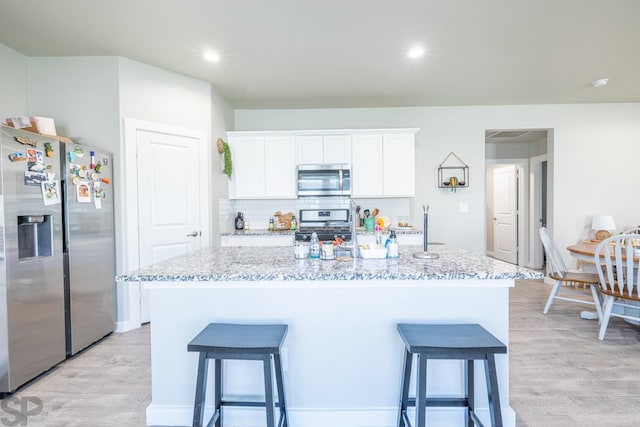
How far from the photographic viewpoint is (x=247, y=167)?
399cm

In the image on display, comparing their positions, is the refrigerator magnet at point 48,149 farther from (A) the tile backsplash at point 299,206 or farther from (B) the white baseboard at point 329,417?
(A) the tile backsplash at point 299,206

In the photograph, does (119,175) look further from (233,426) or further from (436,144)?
(436,144)

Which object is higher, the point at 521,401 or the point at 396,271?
the point at 396,271

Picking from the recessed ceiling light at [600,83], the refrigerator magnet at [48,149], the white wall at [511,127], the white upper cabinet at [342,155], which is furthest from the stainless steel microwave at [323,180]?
the recessed ceiling light at [600,83]

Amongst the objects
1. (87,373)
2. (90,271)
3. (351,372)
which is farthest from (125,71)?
(351,372)

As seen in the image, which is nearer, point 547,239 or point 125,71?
point 125,71

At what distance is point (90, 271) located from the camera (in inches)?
101

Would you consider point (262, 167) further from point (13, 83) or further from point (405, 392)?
point (405, 392)

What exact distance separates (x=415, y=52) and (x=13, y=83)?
3562mm

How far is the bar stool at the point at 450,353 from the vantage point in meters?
1.24

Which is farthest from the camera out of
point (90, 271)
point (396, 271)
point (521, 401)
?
point (90, 271)

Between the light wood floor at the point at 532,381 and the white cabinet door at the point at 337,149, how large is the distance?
8.32ft

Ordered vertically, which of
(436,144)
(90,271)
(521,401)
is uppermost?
(436,144)

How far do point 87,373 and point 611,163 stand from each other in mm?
6111
